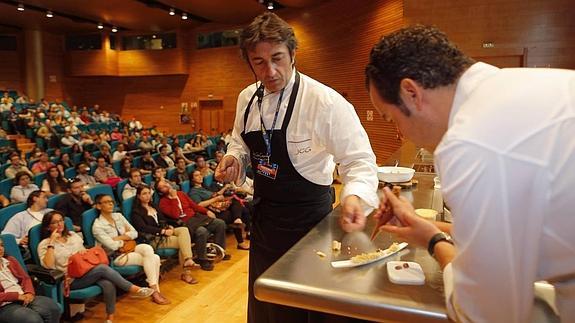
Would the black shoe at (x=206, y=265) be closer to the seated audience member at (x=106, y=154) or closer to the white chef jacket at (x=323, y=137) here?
the white chef jacket at (x=323, y=137)

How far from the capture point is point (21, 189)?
608 centimetres

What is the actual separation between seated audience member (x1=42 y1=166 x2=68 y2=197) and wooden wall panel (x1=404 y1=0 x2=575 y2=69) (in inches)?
265

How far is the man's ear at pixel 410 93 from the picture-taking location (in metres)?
0.96

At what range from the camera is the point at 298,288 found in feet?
4.17

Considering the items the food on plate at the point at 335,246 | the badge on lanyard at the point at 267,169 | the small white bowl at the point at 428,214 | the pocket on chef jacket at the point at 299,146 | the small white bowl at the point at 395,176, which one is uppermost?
the pocket on chef jacket at the point at 299,146

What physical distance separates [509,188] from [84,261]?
3.92m

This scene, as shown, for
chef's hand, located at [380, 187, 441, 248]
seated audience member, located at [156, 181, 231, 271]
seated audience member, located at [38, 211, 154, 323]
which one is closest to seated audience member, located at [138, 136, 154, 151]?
seated audience member, located at [156, 181, 231, 271]

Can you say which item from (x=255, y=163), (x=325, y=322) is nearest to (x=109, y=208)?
(x=255, y=163)

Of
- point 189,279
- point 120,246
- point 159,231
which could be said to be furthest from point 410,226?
point 159,231

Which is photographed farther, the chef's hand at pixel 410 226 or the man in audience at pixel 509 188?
the chef's hand at pixel 410 226

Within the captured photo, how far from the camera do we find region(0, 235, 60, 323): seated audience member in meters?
3.18

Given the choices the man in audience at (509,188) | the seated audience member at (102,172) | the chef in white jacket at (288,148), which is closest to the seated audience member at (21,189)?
the seated audience member at (102,172)

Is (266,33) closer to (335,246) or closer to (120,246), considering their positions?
(335,246)

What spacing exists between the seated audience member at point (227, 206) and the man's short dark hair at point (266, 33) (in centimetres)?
449
